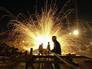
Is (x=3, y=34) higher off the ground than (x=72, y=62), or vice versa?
(x=3, y=34)

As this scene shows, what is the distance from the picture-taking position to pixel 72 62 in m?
7.48

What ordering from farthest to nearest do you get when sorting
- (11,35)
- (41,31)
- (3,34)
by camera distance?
(3,34) → (11,35) → (41,31)

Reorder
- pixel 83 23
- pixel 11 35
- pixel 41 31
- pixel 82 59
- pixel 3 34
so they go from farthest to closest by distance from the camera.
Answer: pixel 83 23, pixel 3 34, pixel 11 35, pixel 41 31, pixel 82 59

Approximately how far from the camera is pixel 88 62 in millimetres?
7039

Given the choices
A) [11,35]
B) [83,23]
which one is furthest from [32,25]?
[83,23]

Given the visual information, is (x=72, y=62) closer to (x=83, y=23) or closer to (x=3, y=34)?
(x=3, y=34)

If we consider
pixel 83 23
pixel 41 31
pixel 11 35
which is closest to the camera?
pixel 41 31

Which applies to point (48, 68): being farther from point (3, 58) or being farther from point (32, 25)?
point (32, 25)

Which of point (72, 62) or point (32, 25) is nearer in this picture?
point (72, 62)

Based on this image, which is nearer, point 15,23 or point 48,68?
point 48,68

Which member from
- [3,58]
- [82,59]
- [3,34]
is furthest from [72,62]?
[3,34]

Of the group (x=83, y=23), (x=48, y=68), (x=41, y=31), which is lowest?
(x=48, y=68)

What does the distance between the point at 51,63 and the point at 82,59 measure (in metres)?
1.16

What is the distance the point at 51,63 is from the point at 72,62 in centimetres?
75
